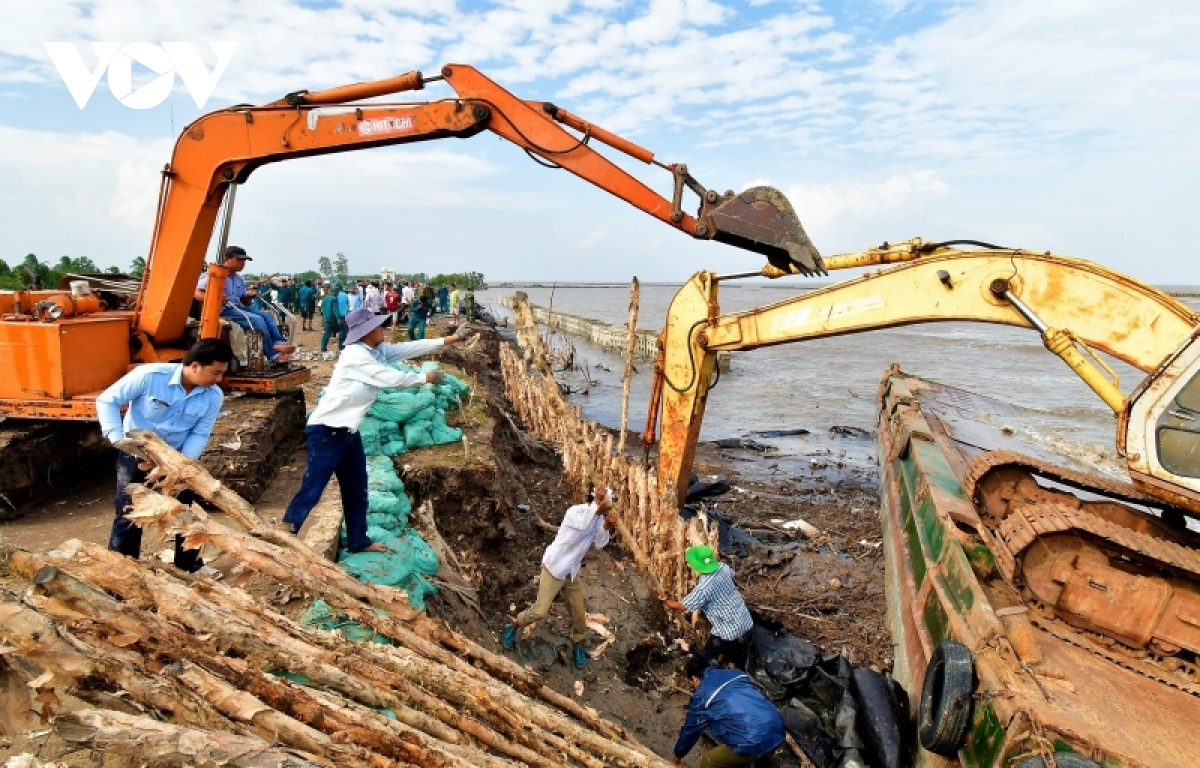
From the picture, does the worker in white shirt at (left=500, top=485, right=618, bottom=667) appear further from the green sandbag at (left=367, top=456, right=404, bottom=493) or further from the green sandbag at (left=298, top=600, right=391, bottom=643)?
the green sandbag at (left=298, top=600, right=391, bottom=643)

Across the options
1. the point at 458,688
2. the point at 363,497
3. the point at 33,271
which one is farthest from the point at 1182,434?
the point at 33,271

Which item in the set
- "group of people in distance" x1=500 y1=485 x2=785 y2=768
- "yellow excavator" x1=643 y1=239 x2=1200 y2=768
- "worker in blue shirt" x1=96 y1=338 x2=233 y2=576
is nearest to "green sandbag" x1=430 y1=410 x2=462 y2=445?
"group of people in distance" x1=500 y1=485 x2=785 y2=768

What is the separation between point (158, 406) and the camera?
3.62 m

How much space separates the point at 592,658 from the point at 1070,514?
12.0 ft

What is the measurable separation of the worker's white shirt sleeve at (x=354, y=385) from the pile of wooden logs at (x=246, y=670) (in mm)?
1142

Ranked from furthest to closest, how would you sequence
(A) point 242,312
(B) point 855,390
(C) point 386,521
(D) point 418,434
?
(B) point 855,390, (D) point 418,434, (A) point 242,312, (C) point 386,521

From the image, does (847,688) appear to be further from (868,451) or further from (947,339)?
(947,339)

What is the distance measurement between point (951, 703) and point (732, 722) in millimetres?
1250

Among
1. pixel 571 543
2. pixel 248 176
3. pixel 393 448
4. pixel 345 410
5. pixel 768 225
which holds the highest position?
pixel 248 176

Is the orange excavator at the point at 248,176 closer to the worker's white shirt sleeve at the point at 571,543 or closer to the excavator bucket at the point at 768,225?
the excavator bucket at the point at 768,225

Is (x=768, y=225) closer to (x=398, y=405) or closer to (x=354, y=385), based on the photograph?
(x=354, y=385)

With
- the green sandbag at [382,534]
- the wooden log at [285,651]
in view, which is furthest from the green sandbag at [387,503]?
the wooden log at [285,651]

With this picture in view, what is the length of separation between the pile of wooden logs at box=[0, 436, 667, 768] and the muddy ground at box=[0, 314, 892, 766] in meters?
0.98

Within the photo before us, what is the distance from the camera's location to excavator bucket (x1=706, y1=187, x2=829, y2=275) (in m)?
4.77
